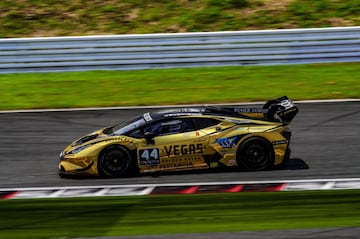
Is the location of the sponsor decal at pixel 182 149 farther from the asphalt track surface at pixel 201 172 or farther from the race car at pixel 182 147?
the asphalt track surface at pixel 201 172

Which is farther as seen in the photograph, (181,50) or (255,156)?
(181,50)

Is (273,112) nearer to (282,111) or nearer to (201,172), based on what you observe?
(282,111)

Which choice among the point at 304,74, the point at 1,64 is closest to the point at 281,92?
the point at 304,74

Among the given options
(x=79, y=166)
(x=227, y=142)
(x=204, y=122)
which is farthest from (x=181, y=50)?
(x=79, y=166)

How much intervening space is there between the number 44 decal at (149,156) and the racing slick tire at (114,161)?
0.69 ft

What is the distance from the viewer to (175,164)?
1405 cm

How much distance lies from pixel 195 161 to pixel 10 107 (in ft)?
23.5

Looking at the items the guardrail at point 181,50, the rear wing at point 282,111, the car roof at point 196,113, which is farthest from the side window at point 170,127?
the guardrail at point 181,50

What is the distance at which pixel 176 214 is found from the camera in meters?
11.9

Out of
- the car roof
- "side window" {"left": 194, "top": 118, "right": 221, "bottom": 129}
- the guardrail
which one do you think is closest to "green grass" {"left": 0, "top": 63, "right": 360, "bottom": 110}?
the guardrail

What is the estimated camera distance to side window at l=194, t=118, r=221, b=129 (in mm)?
14078

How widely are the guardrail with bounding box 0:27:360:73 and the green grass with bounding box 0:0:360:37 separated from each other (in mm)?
3190

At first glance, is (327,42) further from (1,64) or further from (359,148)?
(1,64)

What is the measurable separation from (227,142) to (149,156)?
1389mm
